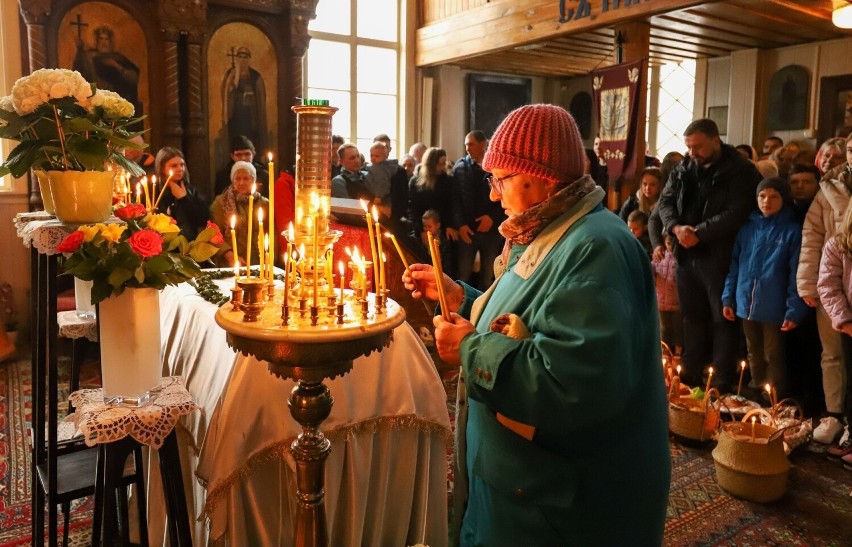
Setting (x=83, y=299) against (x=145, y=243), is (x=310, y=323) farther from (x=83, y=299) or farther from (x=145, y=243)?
(x=83, y=299)

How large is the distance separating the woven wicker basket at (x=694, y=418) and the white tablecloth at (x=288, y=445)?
1801 mm

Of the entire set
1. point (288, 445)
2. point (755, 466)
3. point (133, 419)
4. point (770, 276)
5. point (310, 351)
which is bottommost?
point (755, 466)

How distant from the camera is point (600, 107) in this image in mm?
6172

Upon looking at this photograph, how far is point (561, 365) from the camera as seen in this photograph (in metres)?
1.18

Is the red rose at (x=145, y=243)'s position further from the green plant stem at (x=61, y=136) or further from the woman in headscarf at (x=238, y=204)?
the woman in headscarf at (x=238, y=204)

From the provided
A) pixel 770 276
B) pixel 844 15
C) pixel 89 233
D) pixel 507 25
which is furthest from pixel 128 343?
pixel 507 25

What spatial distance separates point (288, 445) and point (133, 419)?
47 centimetres

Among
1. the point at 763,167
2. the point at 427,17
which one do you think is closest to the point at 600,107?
the point at 763,167

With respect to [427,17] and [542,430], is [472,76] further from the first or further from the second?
[542,430]

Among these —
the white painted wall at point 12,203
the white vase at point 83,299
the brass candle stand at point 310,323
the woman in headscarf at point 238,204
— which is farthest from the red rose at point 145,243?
the white painted wall at point 12,203

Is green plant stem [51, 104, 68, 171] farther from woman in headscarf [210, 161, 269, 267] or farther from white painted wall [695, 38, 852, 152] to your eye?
white painted wall [695, 38, 852, 152]

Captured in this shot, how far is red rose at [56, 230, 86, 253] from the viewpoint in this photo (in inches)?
66.0

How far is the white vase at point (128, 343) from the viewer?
1730 millimetres

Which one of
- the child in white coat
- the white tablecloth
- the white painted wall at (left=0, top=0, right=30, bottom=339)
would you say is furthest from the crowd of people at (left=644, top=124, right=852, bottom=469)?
the white painted wall at (left=0, top=0, right=30, bottom=339)
